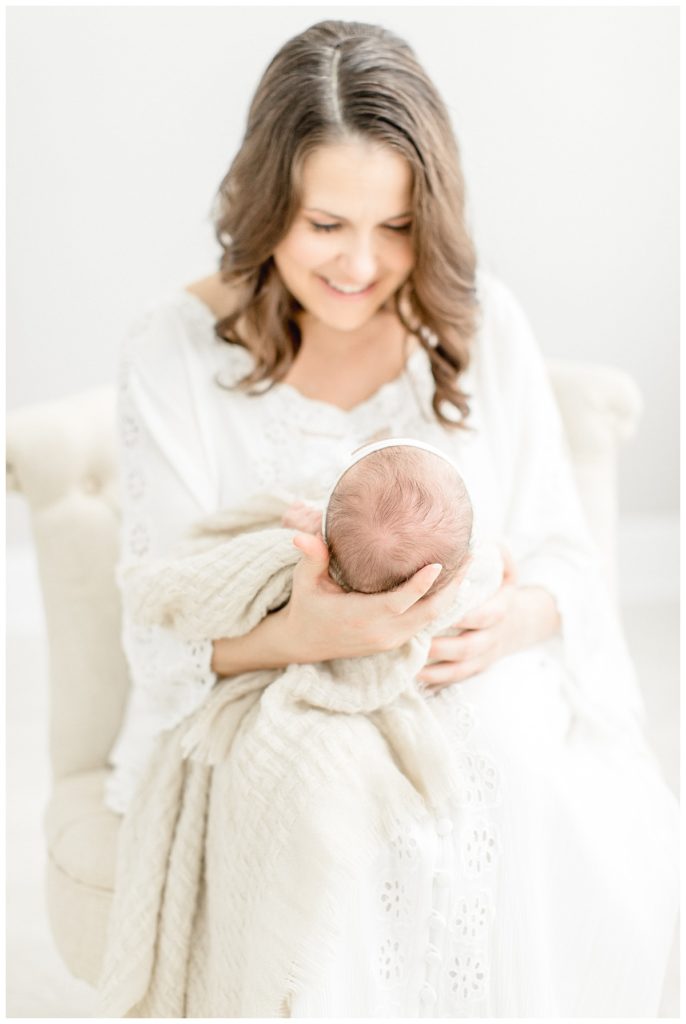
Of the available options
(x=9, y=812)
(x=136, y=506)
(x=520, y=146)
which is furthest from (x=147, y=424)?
(x=520, y=146)

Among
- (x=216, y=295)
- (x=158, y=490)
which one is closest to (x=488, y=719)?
(x=158, y=490)

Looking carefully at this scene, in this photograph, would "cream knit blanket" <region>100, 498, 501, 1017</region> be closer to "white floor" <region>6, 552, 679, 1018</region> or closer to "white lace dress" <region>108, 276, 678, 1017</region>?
"white lace dress" <region>108, 276, 678, 1017</region>

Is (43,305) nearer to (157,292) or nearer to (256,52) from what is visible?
(157,292)

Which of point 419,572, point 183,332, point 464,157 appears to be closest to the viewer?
point 419,572

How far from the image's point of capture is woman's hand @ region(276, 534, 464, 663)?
122 centimetres

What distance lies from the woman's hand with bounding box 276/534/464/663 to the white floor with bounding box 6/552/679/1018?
1.87 feet

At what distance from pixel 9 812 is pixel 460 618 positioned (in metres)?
1.42

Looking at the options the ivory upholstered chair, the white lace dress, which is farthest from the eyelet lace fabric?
the ivory upholstered chair

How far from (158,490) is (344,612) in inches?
16.5

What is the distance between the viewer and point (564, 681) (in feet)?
5.18

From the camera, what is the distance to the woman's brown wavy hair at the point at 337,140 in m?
1.42

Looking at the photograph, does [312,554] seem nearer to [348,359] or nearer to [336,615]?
[336,615]

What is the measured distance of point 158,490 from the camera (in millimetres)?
1561

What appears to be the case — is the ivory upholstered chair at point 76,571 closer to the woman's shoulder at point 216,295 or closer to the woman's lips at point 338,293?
the woman's shoulder at point 216,295
